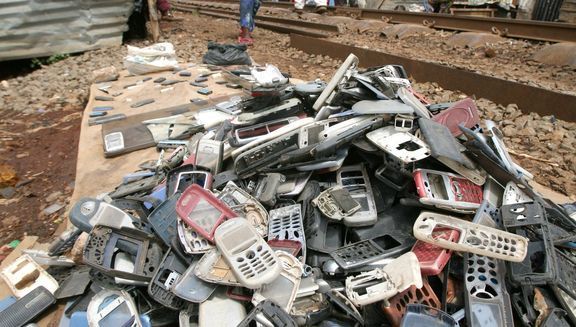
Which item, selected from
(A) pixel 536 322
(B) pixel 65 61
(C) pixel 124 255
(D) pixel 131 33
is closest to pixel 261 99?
(C) pixel 124 255

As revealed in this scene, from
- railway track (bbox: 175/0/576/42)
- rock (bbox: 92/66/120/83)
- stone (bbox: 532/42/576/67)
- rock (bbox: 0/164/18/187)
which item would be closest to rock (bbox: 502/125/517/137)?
stone (bbox: 532/42/576/67)

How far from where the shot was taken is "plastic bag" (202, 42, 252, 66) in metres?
7.64

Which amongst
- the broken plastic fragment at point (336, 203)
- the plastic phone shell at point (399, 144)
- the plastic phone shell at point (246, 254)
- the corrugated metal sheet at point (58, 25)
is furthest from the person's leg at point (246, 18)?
the plastic phone shell at point (246, 254)

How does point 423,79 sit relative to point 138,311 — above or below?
above

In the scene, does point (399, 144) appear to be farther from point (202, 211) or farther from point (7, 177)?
point (7, 177)

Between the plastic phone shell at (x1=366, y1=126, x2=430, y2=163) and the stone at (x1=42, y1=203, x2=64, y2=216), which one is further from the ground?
the plastic phone shell at (x1=366, y1=126, x2=430, y2=163)

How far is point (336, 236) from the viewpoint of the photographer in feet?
7.63

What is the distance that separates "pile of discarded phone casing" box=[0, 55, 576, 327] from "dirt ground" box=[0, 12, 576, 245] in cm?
159

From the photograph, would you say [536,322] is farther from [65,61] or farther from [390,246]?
[65,61]

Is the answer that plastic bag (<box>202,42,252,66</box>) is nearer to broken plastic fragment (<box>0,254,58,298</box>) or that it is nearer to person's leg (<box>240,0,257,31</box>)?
person's leg (<box>240,0,257,31</box>)

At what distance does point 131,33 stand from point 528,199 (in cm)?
1139

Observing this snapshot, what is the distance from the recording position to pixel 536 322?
1.74m

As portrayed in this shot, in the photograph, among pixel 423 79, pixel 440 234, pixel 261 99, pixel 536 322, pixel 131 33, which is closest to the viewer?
pixel 536 322

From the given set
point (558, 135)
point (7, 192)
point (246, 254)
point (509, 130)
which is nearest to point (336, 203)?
point (246, 254)
